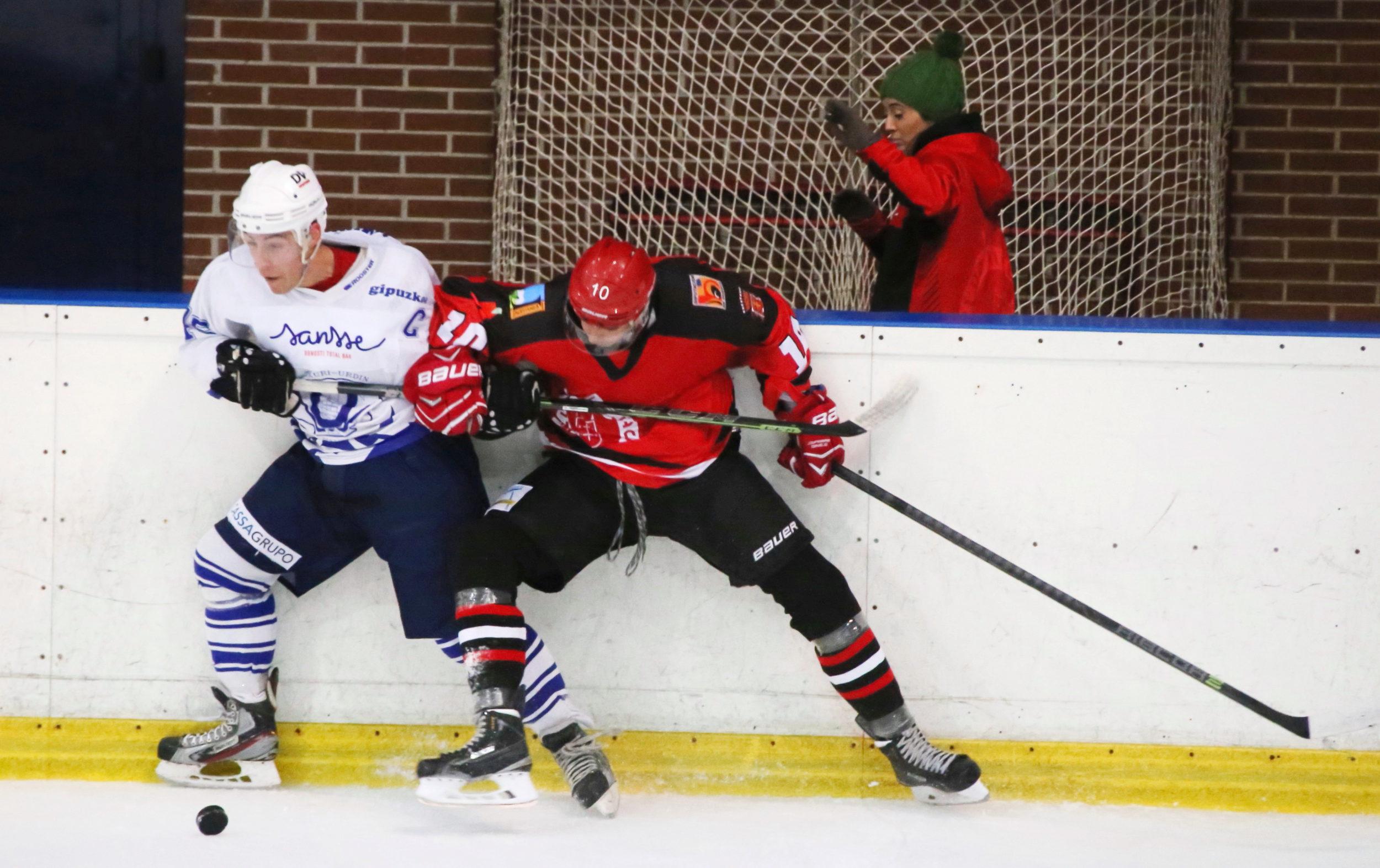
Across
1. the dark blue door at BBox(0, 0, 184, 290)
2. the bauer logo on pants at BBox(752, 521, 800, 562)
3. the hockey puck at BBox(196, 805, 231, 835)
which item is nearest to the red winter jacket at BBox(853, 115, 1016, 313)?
the bauer logo on pants at BBox(752, 521, 800, 562)

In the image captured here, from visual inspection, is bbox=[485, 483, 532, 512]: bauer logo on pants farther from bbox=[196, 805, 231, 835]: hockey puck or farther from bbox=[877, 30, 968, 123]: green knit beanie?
bbox=[877, 30, 968, 123]: green knit beanie

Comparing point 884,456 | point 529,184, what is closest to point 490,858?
point 884,456

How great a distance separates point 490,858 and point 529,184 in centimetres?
235

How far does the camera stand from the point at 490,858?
2.19 metres

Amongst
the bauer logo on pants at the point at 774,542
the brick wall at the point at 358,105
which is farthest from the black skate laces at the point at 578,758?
the brick wall at the point at 358,105

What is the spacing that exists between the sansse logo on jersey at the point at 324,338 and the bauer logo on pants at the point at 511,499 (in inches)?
13.8

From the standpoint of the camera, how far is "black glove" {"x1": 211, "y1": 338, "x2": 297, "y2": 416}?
223cm

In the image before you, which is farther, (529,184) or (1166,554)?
(529,184)

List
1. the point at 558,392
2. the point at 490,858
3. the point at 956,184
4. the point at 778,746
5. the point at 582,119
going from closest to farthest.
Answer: the point at 490,858 < the point at 558,392 < the point at 778,746 < the point at 956,184 < the point at 582,119

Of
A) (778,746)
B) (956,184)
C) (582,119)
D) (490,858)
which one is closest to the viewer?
(490,858)

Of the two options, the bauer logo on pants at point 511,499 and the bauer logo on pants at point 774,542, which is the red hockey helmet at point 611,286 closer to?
the bauer logo on pants at point 511,499

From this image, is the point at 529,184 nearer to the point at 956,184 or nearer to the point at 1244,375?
the point at 956,184

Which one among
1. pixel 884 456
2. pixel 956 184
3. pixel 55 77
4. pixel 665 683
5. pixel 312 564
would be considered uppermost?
pixel 55 77

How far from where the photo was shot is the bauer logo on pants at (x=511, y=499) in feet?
7.84
